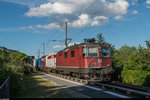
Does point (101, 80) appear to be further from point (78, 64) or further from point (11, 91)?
point (11, 91)

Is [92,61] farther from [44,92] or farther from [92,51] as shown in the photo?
[44,92]

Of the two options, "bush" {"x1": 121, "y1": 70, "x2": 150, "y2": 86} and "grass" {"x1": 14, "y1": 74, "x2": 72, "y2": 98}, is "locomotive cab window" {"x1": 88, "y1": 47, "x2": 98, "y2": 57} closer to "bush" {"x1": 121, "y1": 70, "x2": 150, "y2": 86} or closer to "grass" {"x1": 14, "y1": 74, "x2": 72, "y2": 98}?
"grass" {"x1": 14, "y1": 74, "x2": 72, "y2": 98}

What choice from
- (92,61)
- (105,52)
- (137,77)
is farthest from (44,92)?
(137,77)

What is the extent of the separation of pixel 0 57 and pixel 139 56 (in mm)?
15959

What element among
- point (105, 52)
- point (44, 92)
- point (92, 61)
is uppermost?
point (105, 52)

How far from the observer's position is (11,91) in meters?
8.37

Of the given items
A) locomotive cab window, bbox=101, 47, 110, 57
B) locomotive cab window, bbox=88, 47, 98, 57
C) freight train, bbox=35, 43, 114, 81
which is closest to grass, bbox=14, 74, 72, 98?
freight train, bbox=35, 43, 114, 81

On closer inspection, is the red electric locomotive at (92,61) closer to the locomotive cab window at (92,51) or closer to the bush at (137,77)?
the locomotive cab window at (92,51)

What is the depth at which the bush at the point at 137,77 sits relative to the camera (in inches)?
633

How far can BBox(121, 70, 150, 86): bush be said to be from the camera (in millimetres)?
16081

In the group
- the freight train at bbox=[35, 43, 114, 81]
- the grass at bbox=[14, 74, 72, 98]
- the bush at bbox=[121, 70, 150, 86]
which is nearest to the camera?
the grass at bbox=[14, 74, 72, 98]

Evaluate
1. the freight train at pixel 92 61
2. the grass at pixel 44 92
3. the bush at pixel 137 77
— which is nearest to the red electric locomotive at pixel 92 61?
the freight train at pixel 92 61

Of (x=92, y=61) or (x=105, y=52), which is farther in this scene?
(x=105, y=52)

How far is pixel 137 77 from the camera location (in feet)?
56.1
